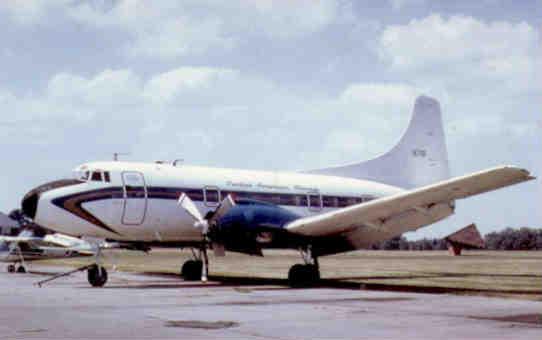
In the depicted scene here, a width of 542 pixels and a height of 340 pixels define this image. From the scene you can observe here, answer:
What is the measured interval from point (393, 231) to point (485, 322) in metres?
12.2

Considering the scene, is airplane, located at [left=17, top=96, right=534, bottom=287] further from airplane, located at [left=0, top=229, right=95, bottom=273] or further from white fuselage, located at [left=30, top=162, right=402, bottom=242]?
airplane, located at [left=0, top=229, right=95, bottom=273]

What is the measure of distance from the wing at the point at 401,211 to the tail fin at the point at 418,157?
4.90m

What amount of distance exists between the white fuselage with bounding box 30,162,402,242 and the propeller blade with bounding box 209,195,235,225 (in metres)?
1.55

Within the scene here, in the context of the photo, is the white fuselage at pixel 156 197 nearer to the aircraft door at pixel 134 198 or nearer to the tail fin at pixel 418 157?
the aircraft door at pixel 134 198

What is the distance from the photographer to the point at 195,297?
16391 millimetres

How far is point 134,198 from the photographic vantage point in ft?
70.0

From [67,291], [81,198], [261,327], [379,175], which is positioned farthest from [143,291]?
[379,175]

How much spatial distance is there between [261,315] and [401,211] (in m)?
9.95

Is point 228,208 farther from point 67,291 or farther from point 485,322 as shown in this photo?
point 485,322

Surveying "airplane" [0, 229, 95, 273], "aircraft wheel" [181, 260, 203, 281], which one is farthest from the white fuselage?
"airplane" [0, 229, 95, 273]

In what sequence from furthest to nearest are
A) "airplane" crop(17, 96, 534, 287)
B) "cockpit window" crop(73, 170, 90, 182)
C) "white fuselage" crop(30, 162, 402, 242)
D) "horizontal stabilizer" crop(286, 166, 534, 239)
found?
"cockpit window" crop(73, 170, 90, 182) < "white fuselage" crop(30, 162, 402, 242) < "airplane" crop(17, 96, 534, 287) < "horizontal stabilizer" crop(286, 166, 534, 239)

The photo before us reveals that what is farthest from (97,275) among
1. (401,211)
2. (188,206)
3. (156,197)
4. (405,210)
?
(405,210)

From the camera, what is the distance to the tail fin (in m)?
28.3

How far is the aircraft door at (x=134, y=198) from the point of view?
21.2 m
